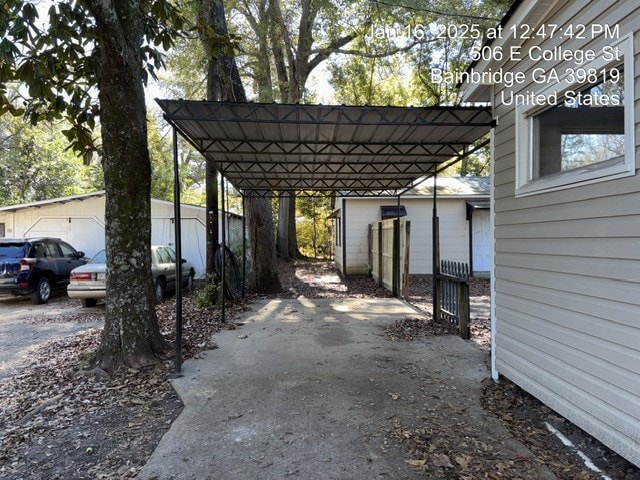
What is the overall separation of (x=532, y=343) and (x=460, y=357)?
4.95 feet

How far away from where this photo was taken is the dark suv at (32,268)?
909cm

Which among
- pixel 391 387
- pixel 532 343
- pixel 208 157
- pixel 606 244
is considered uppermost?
pixel 208 157

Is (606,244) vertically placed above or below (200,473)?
above

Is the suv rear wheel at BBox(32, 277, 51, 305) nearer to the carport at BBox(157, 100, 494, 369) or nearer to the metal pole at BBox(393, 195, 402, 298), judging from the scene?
the carport at BBox(157, 100, 494, 369)

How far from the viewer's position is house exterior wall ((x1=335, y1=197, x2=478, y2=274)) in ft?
44.8

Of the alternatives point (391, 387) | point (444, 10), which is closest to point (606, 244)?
point (391, 387)

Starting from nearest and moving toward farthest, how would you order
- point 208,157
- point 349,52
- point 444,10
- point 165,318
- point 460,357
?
point 460,357 < point 208,157 < point 165,318 < point 444,10 < point 349,52

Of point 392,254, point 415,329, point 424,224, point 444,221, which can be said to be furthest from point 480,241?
point 415,329

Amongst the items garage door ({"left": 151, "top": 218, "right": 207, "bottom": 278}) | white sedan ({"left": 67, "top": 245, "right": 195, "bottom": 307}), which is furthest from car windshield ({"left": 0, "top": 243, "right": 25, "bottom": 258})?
garage door ({"left": 151, "top": 218, "right": 207, "bottom": 278})

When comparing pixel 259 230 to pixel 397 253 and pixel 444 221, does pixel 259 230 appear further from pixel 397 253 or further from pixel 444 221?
pixel 444 221

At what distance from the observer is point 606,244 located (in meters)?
2.76

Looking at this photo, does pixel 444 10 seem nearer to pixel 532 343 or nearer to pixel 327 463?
pixel 532 343

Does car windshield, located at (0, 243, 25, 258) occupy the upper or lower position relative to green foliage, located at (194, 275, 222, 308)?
upper

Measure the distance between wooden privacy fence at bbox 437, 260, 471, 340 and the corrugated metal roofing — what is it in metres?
1.86
